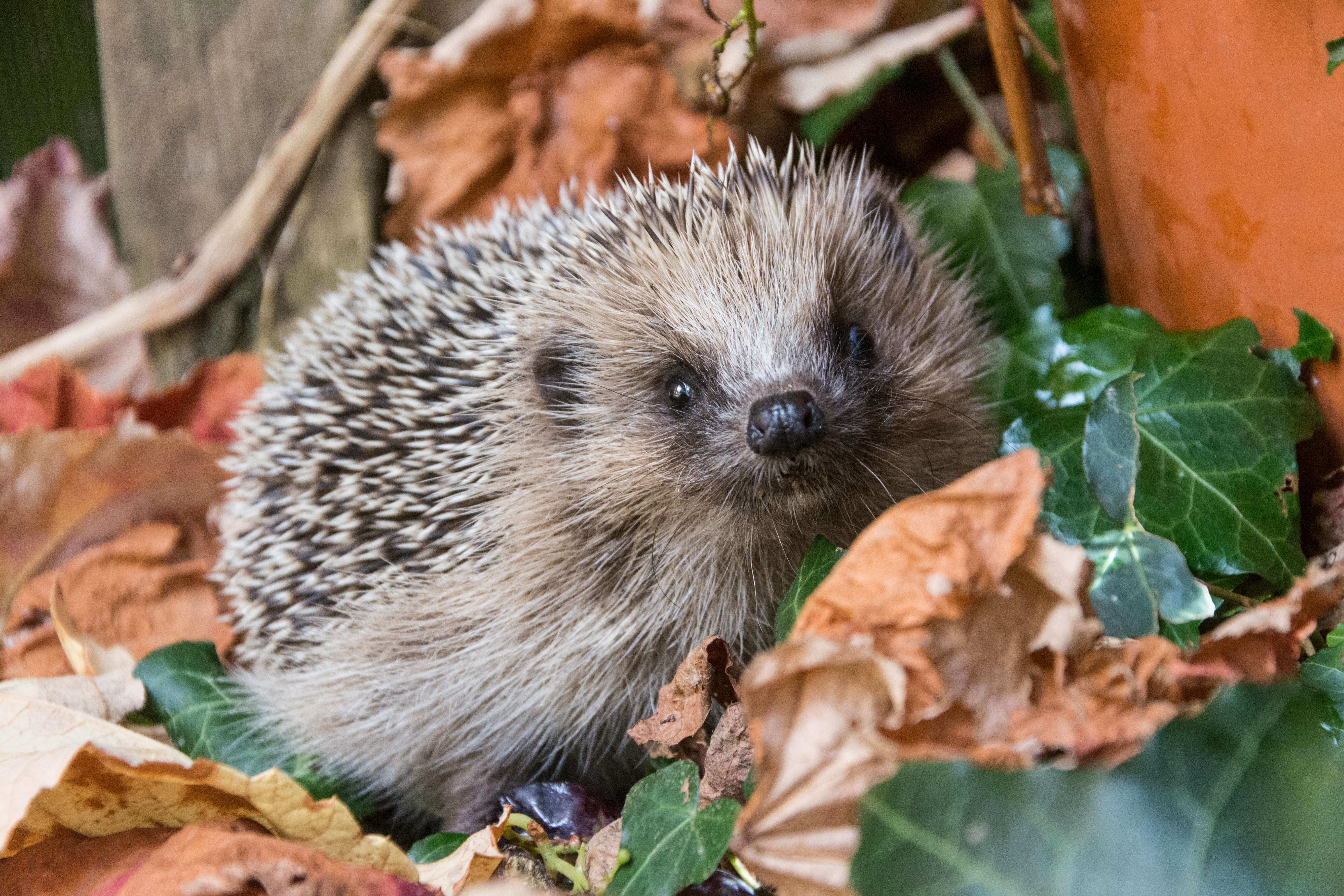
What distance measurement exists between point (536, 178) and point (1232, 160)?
1.80 metres

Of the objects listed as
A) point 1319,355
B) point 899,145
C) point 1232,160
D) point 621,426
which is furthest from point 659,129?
point 1319,355

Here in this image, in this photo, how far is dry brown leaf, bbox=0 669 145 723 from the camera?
5.96ft

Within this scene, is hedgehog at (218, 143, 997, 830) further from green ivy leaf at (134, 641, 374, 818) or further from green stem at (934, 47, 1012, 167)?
green stem at (934, 47, 1012, 167)

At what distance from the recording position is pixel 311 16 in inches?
114

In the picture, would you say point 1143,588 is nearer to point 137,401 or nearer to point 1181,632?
point 1181,632

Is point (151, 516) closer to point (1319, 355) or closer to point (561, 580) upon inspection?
point (561, 580)

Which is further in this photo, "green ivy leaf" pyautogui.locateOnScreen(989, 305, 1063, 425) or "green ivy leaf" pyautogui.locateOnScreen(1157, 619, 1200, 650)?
"green ivy leaf" pyautogui.locateOnScreen(989, 305, 1063, 425)

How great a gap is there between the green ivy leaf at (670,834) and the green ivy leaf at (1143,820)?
0.39 m

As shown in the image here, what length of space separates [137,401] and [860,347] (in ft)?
6.51

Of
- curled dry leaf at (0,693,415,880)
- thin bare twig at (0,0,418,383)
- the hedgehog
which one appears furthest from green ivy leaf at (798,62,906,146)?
curled dry leaf at (0,693,415,880)

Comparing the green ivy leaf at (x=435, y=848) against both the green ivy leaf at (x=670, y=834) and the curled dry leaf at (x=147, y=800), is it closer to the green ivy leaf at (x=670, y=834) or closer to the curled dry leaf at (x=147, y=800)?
the curled dry leaf at (x=147, y=800)

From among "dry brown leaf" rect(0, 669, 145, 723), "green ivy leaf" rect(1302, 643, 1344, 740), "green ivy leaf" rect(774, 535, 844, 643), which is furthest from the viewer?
"dry brown leaf" rect(0, 669, 145, 723)

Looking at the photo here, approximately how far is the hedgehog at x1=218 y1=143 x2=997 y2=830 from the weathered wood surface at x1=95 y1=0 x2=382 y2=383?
0.93m

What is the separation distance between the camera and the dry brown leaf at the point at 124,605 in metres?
2.22
